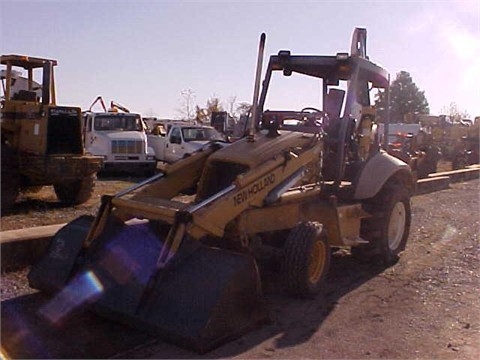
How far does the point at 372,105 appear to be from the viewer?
8.72m

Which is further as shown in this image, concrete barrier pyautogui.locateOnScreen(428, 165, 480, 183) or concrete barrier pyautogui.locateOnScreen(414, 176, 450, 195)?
concrete barrier pyautogui.locateOnScreen(428, 165, 480, 183)

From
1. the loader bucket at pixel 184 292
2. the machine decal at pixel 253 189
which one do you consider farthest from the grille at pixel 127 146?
the loader bucket at pixel 184 292

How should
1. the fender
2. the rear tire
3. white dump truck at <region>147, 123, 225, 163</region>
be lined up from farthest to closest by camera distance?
1. white dump truck at <region>147, 123, 225, 163</region>
2. the rear tire
3. the fender

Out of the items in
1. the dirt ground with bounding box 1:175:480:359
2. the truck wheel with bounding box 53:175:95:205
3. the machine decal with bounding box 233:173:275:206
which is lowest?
the dirt ground with bounding box 1:175:480:359

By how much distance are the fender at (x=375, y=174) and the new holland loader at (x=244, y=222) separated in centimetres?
2

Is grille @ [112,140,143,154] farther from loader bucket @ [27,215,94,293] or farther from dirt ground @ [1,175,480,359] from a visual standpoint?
loader bucket @ [27,215,94,293]

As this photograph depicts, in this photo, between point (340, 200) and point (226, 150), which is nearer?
point (226, 150)

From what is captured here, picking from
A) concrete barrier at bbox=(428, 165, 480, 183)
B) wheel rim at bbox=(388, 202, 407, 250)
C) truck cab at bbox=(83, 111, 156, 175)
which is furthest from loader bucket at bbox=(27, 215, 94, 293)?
concrete barrier at bbox=(428, 165, 480, 183)

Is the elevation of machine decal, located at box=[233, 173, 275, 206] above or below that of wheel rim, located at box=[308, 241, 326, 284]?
above

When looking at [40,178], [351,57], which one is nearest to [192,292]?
[351,57]

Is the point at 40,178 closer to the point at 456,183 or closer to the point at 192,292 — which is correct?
the point at 192,292

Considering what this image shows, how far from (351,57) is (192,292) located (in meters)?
4.00

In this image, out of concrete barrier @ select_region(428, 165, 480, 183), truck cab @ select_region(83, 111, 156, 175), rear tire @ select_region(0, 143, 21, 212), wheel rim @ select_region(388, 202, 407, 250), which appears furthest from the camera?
concrete barrier @ select_region(428, 165, 480, 183)

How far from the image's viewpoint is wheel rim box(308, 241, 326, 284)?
22.3 ft
